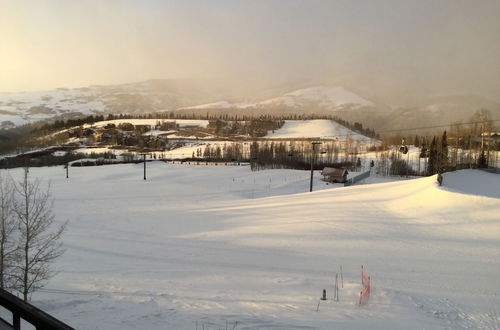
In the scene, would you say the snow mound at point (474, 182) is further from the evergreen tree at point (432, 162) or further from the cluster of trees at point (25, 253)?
the evergreen tree at point (432, 162)

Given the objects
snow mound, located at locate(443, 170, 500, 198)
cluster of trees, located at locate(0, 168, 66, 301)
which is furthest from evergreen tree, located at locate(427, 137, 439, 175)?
cluster of trees, located at locate(0, 168, 66, 301)

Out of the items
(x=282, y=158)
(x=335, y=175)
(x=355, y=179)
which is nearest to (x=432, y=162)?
(x=355, y=179)

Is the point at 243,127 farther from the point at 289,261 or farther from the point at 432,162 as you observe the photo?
the point at 289,261

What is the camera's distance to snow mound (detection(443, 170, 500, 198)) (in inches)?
1252

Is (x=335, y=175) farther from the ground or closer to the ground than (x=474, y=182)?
closer to the ground

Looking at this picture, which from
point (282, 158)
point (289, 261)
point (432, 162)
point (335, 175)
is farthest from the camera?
point (282, 158)

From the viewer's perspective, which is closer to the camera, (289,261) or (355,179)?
(289,261)

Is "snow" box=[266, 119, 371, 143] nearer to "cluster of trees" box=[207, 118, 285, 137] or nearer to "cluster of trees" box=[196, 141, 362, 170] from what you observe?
"cluster of trees" box=[207, 118, 285, 137]

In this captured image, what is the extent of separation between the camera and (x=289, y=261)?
59.1 feet

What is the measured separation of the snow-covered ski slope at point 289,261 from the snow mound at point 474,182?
269 millimetres

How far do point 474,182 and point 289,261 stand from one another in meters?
27.8

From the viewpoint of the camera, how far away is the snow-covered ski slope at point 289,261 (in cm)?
1062

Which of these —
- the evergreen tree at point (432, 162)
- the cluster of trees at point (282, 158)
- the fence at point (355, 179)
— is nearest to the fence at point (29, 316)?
the fence at point (355, 179)

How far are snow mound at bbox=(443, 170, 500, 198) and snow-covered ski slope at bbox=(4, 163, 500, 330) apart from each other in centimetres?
27
